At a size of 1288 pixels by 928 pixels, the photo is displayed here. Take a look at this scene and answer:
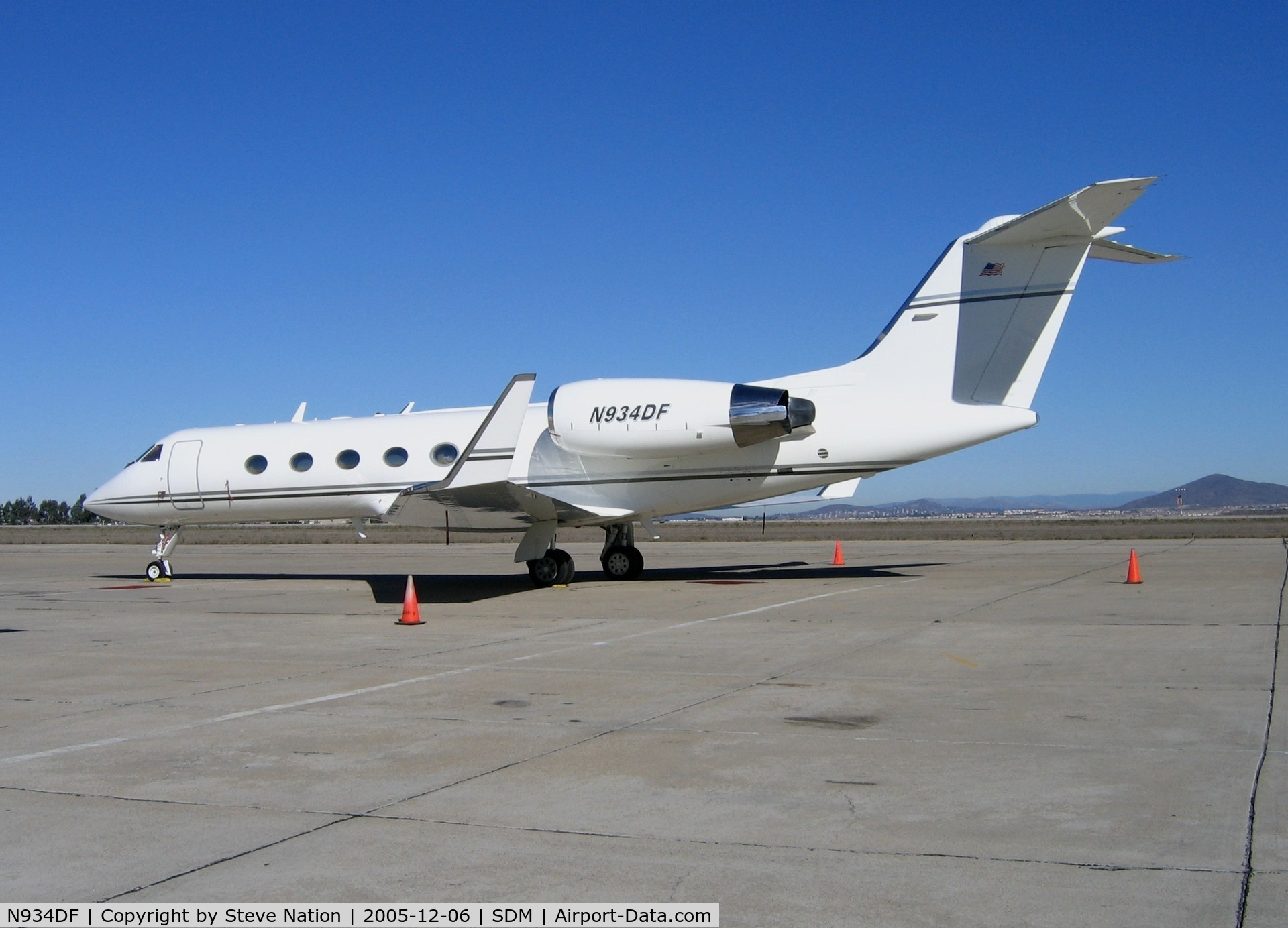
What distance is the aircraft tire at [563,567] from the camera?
18.4m

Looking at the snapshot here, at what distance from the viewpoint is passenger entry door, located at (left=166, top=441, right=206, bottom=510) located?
68.5 ft

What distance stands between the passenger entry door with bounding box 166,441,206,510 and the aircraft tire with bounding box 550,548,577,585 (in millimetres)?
7568

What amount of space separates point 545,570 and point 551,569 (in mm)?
117

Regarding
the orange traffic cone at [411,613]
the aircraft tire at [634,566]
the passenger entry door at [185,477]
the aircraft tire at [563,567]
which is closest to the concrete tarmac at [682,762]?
the orange traffic cone at [411,613]

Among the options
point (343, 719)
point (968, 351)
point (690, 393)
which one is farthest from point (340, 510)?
point (343, 719)

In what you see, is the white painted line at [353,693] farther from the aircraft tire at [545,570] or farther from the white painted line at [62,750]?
the aircraft tire at [545,570]

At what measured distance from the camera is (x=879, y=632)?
11.3 metres

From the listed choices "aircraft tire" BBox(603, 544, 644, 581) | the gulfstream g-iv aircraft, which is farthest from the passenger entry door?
"aircraft tire" BBox(603, 544, 644, 581)

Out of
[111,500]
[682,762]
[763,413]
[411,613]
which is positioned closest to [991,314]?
[763,413]

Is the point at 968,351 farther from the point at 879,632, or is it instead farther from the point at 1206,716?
the point at 1206,716

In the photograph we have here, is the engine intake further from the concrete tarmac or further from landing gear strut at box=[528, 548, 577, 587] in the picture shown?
landing gear strut at box=[528, 548, 577, 587]

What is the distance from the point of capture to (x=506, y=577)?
70.3 feet

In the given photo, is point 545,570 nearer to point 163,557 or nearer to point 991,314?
point 991,314

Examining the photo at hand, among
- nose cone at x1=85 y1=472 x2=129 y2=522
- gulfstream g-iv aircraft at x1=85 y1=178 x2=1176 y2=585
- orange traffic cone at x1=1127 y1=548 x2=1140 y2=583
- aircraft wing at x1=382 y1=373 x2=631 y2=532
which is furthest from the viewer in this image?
nose cone at x1=85 y1=472 x2=129 y2=522
